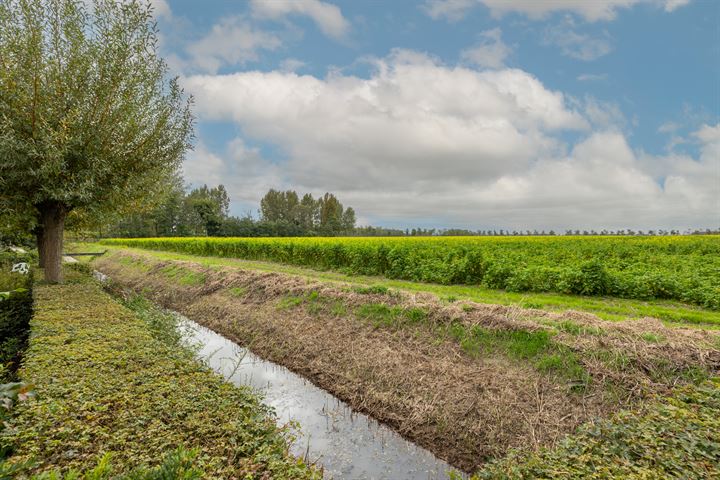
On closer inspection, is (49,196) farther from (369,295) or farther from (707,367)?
(707,367)

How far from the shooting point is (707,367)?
5730 mm

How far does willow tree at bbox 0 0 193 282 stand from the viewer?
916 centimetres

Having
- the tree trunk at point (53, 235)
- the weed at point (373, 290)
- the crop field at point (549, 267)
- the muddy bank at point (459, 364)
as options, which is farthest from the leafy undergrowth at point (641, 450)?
the tree trunk at point (53, 235)

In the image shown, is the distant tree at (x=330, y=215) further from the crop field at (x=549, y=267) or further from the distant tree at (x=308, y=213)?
the crop field at (x=549, y=267)

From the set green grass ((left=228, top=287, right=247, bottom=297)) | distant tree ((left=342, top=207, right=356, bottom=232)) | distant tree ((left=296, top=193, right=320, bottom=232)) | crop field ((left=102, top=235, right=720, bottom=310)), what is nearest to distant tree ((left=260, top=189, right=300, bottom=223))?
distant tree ((left=296, top=193, right=320, bottom=232))

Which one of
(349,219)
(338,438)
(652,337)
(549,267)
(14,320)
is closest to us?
(338,438)

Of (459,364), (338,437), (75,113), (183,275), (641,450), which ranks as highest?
(75,113)

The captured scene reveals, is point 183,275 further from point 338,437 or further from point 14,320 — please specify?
point 338,437

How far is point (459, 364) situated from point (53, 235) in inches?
492

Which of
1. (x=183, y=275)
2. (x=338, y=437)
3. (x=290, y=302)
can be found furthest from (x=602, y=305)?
(x=183, y=275)

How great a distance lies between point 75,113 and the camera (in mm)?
9359

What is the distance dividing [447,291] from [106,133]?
11256 mm

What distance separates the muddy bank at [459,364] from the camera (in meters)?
5.68

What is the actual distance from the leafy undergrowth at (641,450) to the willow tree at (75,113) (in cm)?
1123
